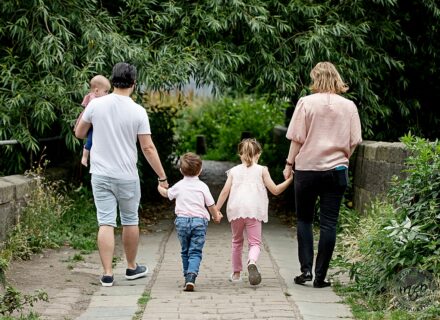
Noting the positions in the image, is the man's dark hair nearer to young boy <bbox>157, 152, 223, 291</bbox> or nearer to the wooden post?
young boy <bbox>157, 152, 223, 291</bbox>

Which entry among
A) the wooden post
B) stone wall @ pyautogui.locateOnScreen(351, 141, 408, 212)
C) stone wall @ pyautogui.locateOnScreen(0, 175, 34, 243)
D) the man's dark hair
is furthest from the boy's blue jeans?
the wooden post

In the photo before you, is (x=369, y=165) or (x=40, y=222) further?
(x=369, y=165)

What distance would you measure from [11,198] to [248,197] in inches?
109

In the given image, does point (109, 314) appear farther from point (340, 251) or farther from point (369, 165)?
point (369, 165)

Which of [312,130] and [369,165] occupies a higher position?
[312,130]

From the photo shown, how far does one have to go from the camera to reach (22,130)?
1053 cm

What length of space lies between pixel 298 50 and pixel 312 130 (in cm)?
451

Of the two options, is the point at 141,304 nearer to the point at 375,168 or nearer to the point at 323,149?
the point at 323,149

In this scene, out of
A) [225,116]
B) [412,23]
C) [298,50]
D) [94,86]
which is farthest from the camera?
[225,116]

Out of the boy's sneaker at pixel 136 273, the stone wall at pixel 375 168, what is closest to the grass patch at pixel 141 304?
the boy's sneaker at pixel 136 273

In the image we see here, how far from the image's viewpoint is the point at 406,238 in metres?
6.73

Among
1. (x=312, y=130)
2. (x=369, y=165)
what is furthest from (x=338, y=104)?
(x=369, y=165)

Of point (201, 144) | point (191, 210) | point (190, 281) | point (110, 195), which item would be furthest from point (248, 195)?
point (201, 144)

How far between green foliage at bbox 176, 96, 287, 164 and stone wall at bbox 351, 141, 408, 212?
1045 cm
